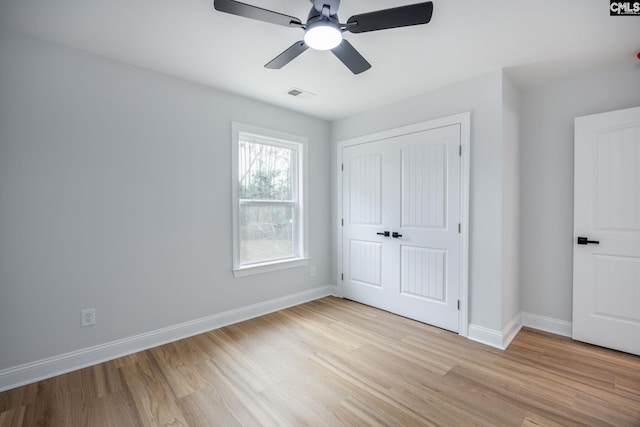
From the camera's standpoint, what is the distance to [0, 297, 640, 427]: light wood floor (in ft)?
5.74

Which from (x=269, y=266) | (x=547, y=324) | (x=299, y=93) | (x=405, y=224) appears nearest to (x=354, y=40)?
(x=299, y=93)

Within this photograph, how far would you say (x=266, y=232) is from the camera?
3.55 metres

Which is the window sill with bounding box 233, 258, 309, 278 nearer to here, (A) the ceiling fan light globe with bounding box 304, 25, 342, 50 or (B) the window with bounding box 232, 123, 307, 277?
(B) the window with bounding box 232, 123, 307, 277

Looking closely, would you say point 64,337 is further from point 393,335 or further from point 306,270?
point 393,335

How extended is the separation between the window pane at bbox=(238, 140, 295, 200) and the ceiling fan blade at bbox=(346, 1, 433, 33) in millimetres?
2005

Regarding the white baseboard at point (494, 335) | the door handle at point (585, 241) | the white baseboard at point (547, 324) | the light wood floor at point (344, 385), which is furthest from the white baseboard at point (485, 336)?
the door handle at point (585, 241)

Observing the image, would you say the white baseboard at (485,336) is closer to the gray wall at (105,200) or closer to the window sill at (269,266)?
the window sill at (269,266)

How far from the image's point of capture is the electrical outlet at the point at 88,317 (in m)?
2.31

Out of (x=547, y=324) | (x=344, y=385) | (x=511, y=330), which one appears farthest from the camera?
(x=547, y=324)

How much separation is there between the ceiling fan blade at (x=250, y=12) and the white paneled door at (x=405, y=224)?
199 centimetres

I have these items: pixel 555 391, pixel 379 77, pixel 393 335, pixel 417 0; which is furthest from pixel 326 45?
pixel 555 391

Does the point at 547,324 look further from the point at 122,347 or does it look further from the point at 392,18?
the point at 122,347

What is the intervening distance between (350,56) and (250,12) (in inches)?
27.6

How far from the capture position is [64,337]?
2.23 m
